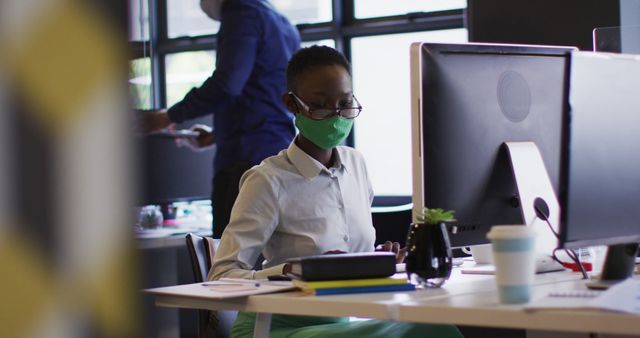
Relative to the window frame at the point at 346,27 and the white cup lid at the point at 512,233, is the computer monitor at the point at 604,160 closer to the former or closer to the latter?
the white cup lid at the point at 512,233

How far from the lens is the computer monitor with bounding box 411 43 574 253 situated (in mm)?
1572

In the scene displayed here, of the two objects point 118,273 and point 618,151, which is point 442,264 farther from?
point 118,273

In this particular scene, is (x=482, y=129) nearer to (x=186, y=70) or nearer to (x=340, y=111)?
(x=340, y=111)

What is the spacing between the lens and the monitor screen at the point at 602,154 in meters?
1.36

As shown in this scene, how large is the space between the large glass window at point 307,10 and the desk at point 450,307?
141 inches

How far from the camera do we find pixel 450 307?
1.19 metres

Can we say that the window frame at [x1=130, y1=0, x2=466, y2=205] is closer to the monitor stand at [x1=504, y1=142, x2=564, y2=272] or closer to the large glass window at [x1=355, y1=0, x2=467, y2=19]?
the large glass window at [x1=355, y1=0, x2=467, y2=19]

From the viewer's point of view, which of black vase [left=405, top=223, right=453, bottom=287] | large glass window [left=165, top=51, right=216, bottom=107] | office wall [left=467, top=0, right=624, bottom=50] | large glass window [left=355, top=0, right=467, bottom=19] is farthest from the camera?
large glass window [left=165, top=51, right=216, bottom=107]

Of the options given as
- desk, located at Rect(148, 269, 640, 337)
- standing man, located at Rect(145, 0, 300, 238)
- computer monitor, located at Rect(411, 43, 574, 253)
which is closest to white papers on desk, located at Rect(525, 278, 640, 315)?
desk, located at Rect(148, 269, 640, 337)

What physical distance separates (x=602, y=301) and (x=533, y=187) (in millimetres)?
545

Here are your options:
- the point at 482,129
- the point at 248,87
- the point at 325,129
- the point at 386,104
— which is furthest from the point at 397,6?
the point at 482,129

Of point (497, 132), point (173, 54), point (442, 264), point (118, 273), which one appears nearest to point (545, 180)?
point (497, 132)

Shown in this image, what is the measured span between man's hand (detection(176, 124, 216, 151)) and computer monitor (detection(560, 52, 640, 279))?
263 centimetres

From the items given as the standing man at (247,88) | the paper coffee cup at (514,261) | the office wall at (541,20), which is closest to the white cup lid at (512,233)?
the paper coffee cup at (514,261)
